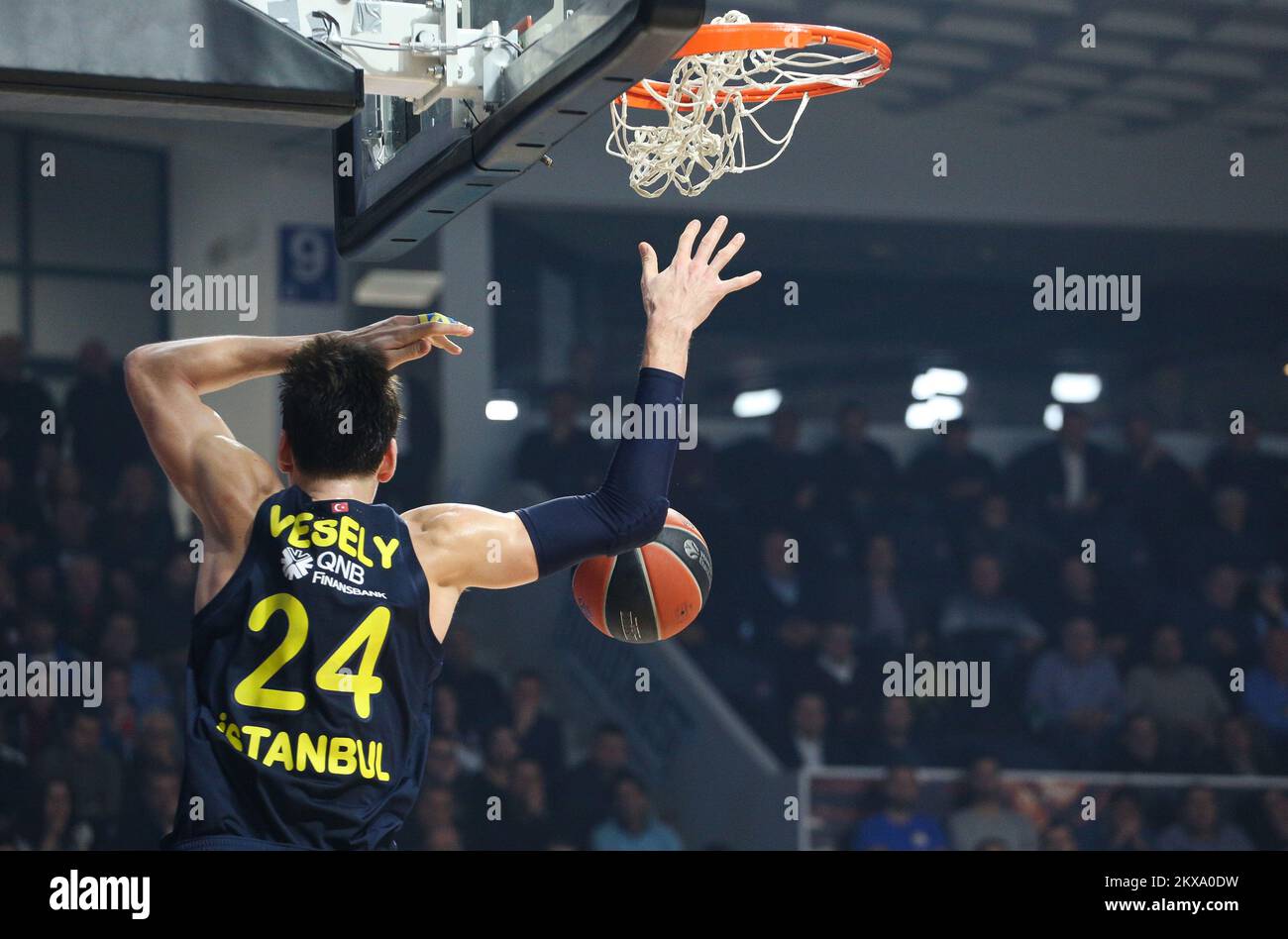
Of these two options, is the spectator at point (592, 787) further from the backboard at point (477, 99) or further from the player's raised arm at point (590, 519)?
the player's raised arm at point (590, 519)

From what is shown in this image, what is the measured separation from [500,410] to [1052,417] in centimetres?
301

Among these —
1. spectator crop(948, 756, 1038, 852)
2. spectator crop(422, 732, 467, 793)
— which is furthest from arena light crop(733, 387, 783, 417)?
spectator crop(422, 732, 467, 793)

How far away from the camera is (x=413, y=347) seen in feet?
8.83

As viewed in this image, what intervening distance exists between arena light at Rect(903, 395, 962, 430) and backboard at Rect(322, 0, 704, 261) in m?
5.15

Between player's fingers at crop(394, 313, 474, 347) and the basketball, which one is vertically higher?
player's fingers at crop(394, 313, 474, 347)

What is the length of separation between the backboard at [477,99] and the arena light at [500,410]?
4.11m

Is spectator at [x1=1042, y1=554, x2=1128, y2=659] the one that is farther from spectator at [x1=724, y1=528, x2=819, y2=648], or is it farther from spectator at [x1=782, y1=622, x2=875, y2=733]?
spectator at [x1=724, y1=528, x2=819, y2=648]

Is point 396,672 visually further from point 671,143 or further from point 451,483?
point 451,483

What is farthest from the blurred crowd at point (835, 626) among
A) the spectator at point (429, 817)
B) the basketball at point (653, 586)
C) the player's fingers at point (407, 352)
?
the player's fingers at point (407, 352)

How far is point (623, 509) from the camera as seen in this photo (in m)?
2.50

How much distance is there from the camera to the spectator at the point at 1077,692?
282 inches

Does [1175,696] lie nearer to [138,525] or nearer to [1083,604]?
[1083,604]

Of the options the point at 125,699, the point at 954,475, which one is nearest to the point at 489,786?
the point at 125,699

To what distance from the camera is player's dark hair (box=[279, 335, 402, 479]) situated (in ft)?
7.99
